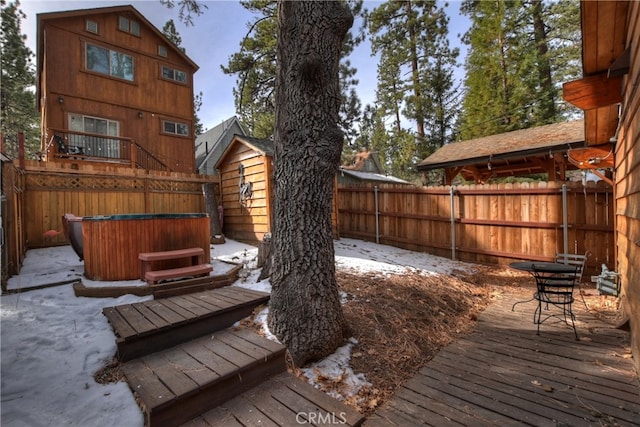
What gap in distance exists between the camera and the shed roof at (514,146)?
7244 millimetres

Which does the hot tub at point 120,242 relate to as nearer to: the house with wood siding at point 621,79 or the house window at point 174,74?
the house with wood siding at point 621,79

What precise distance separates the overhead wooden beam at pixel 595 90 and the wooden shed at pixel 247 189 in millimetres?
4737

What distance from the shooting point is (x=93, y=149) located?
1009 centimetres

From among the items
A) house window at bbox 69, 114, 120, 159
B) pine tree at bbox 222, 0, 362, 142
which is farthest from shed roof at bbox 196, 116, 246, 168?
house window at bbox 69, 114, 120, 159

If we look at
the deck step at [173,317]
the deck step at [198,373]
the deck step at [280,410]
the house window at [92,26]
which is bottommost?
the deck step at [280,410]

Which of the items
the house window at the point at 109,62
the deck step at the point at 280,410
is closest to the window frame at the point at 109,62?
the house window at the point at 109,62

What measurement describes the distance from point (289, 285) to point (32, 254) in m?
6.15

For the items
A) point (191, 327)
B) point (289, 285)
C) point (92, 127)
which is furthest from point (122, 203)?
point (289, 285)

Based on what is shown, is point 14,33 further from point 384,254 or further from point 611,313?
point 611,313

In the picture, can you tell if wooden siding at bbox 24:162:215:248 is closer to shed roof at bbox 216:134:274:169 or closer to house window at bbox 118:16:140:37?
shed roof at bbox 216:134:274:169

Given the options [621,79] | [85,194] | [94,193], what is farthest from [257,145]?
[621,79]

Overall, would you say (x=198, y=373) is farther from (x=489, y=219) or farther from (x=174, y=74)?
(x=174, y=74)

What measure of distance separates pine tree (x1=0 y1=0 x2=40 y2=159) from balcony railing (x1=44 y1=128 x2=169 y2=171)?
654cm

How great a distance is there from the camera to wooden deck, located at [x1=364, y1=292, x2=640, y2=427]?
2.18 metres
